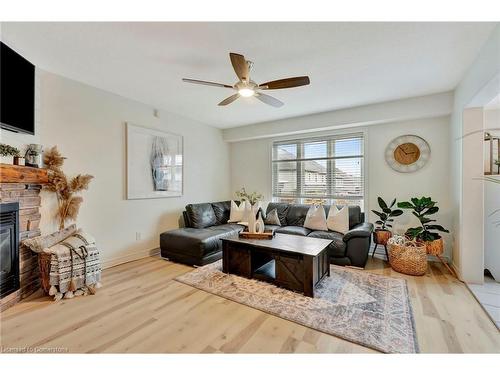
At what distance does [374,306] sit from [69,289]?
124 inches

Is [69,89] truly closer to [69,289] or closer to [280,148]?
[69,289]

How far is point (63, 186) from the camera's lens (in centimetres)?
288

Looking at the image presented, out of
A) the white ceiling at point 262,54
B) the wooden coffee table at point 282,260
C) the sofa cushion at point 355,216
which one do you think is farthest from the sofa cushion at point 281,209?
the white ceiling at point 262,54

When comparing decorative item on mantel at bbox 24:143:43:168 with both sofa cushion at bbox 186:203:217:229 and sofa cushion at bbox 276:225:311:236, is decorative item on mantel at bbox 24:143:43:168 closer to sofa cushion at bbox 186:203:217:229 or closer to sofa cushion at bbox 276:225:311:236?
sofa cushion at bbox 186:203:217:229

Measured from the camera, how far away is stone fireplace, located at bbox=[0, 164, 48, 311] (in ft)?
7.42

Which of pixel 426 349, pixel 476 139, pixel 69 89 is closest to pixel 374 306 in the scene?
pixel 426 349

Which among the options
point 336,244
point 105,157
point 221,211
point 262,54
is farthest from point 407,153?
point 105,157

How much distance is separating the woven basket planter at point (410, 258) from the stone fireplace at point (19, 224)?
4438mm

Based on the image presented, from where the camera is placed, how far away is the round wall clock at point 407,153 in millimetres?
3830

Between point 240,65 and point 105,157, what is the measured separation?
8.36 ft

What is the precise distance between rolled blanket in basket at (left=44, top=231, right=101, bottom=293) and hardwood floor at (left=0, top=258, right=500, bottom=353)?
18cm

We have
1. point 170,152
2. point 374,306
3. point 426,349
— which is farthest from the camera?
point 170,152

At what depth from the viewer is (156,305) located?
2363 mm

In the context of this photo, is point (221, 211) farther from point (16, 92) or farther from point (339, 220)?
point (16, 92)
